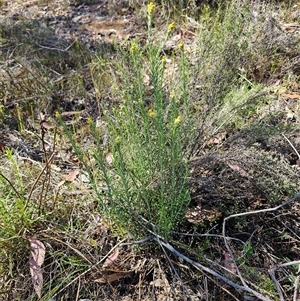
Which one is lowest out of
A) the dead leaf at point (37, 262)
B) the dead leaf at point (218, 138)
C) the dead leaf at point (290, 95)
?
the dead leaf at point (37, 262)

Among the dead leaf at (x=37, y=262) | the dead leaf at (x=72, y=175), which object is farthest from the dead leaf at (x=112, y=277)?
the dead leaf at (x=72, y=175)

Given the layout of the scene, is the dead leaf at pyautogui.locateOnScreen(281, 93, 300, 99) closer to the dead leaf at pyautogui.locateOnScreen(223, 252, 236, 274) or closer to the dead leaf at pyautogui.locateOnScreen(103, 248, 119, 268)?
the dead leaf at pyautogui.locateOnScreen(223, 252, 236, 274)

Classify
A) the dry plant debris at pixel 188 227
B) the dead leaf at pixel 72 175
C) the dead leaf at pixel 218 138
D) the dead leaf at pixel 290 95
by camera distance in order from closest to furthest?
the dry plant debris at pixel 188 227, the dead leaf at pixel 72 175, the dead leaf at pixel 218 138, the dead leaf at pixel 290 95

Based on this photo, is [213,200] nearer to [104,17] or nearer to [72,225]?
[72,225]

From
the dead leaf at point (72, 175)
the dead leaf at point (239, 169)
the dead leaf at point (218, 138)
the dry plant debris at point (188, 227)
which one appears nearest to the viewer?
the dry plant debris at point (188, 227)

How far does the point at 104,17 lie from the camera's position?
402 cm

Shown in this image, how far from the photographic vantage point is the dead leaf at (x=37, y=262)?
66.6 inches

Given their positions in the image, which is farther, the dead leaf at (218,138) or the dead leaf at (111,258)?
the dead leaf at (218,138)

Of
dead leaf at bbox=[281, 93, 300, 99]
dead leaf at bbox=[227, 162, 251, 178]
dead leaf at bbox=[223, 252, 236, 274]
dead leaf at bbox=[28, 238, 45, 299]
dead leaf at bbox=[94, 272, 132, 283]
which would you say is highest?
dead leaf at bbox=[227, 162, 251, 178]

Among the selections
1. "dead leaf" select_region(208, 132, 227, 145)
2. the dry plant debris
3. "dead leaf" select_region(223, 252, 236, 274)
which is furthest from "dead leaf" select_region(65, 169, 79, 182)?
"dead leaf" select_region(223, 252, 236, 274)

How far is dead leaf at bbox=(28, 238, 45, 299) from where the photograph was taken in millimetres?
1691

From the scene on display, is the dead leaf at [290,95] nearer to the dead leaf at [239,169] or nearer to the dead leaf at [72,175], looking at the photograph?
the dead leaf at [239,169]

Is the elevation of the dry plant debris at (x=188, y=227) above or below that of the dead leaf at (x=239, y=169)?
below

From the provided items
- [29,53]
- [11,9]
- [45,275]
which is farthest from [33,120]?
[11,9]
